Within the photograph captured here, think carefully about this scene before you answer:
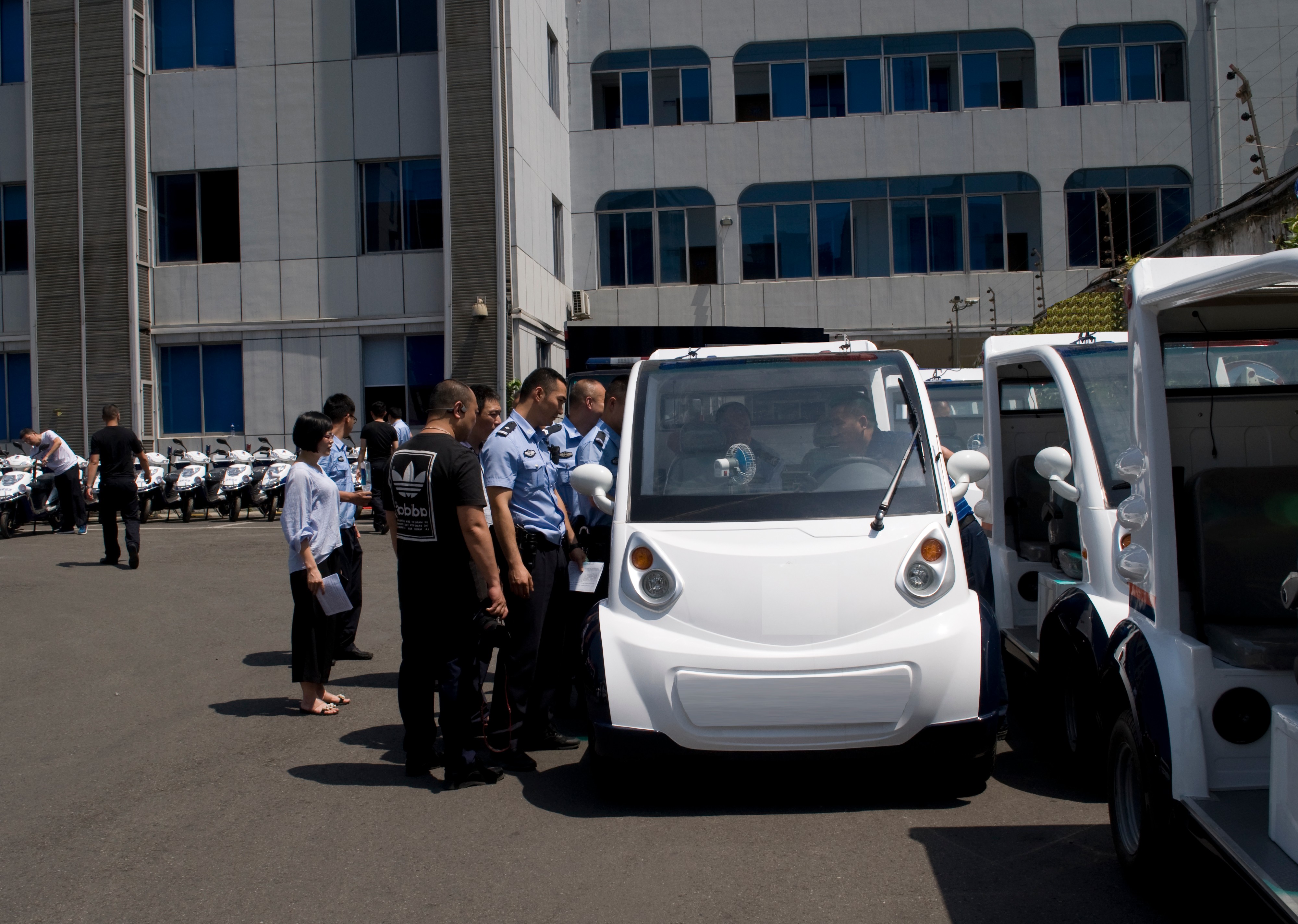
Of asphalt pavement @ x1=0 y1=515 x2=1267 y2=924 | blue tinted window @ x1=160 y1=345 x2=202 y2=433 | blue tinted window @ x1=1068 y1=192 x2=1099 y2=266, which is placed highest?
blue tinted window @ x1=1068 y1=192 x2=1099 y2=266

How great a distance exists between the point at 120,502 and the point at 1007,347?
10652 mm

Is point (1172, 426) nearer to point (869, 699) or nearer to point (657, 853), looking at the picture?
point (869, 699)

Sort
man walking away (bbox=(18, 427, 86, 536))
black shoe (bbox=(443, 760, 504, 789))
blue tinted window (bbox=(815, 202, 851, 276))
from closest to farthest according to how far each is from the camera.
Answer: black shoe (bbox=(443, 760, 504, 789)) < man walking away (bbox=(18, 427, 86, 536)) < blue tinted window (bbox=(815, 202, 851, 276))

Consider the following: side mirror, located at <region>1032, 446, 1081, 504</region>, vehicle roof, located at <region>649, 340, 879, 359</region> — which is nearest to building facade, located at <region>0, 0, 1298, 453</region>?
vehicle roof, located at <region>649, 340, 879, 359</region>

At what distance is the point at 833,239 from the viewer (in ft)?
88.0

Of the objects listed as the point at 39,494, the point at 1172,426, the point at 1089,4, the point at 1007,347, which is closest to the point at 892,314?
the point at 1089,4

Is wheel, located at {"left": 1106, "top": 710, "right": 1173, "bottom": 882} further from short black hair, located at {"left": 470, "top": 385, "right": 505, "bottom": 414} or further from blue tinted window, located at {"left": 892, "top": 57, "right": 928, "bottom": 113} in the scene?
blue tinted window, located at {"left": 892, "top": 57, "right": 928, "bottom": 113}

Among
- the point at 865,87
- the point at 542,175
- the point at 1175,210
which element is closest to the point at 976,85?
the point at 865,87

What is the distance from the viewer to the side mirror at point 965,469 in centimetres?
533

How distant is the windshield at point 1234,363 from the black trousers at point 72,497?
17016 millimetres

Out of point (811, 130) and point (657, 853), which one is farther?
point (811, 130)

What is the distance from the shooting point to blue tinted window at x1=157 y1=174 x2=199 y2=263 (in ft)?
77.8

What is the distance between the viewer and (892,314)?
26750mm

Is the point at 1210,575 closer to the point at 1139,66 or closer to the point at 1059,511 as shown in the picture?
the point at 1059,511
